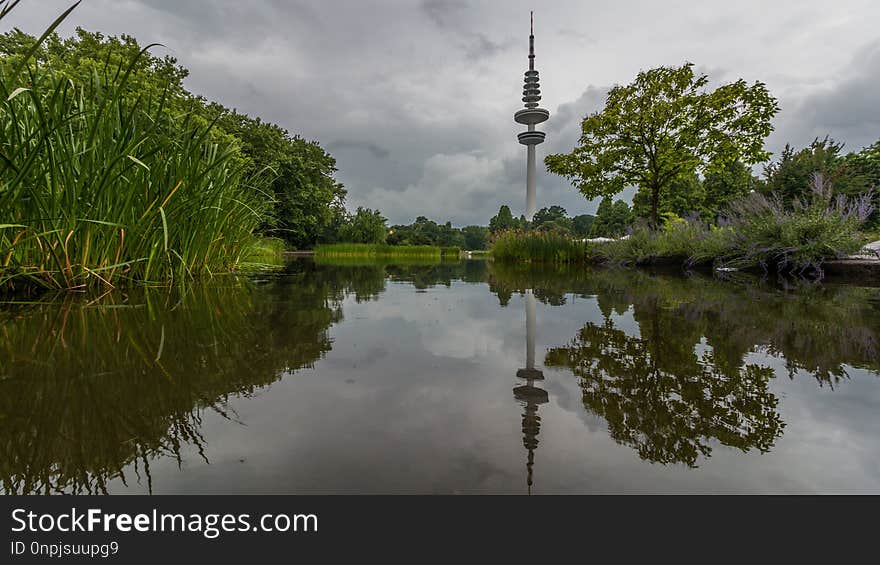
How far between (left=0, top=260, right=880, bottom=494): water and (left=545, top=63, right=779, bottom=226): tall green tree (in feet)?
32.3

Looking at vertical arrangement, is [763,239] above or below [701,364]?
above

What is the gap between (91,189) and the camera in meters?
1.73

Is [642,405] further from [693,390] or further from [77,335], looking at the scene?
[77,335]

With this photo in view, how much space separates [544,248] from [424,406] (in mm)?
8695

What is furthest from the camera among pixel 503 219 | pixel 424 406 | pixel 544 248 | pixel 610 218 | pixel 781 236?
pixel 503 219

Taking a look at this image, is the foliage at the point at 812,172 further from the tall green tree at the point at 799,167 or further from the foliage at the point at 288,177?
the foliage at the point at 288,177

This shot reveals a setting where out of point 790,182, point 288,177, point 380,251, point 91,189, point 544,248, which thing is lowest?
point 91,189

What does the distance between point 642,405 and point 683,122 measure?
11376 millimetres

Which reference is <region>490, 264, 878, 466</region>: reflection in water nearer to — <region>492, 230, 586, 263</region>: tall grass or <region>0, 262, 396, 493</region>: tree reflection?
<region>0, 262, 396, 493</region>: tree reflection

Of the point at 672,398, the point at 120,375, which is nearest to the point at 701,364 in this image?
the point at 672,398

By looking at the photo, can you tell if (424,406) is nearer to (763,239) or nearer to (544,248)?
(763,239)
